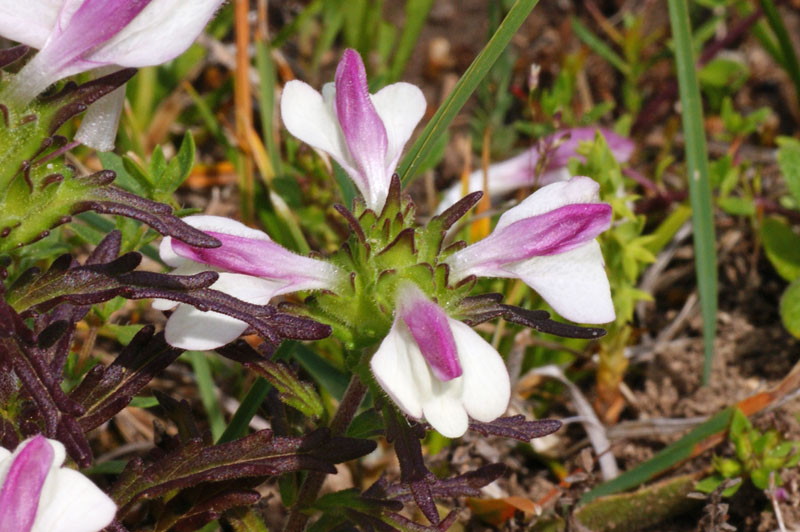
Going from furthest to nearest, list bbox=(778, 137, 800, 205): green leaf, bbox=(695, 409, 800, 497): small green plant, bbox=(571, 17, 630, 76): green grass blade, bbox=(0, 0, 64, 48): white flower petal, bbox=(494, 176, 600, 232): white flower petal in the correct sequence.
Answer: bbox=(571, 17, 630, 76): green grass blade, bbox=(778, 137, 800, 205): green leaf, bbox=(695, 409, 800, 497): small green plant, bbox=(494, 176, 600, 232): white flower petal, bbox=(0, 0, 64, 48): white flower petal

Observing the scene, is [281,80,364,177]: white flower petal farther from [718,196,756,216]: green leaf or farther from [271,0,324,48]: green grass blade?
[271,0,324,48]: green grass blade

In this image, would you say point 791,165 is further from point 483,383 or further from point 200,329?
point 200,329

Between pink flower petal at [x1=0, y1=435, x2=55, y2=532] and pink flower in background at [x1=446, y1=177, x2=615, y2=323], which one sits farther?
pink flower in background at [x1=446, y1=177, x2=615, y2=323]

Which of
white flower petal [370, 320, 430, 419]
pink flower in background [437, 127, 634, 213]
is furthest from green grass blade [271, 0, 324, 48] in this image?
white flower petal [370, 320, 430, 419]

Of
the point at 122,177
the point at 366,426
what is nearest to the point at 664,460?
the point at 366,426

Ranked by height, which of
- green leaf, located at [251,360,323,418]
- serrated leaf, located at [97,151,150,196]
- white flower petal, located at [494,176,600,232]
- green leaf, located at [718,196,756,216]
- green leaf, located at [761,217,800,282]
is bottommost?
green leaf, located at [761,217,800,282]

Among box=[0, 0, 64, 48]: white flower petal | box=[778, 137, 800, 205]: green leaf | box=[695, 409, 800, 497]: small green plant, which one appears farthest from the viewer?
box=[778, 137, 800, 205]: green leaf

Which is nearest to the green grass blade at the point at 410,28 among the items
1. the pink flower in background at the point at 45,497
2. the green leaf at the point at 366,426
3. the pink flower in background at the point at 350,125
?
the pink flower in background at the point at 350,125
